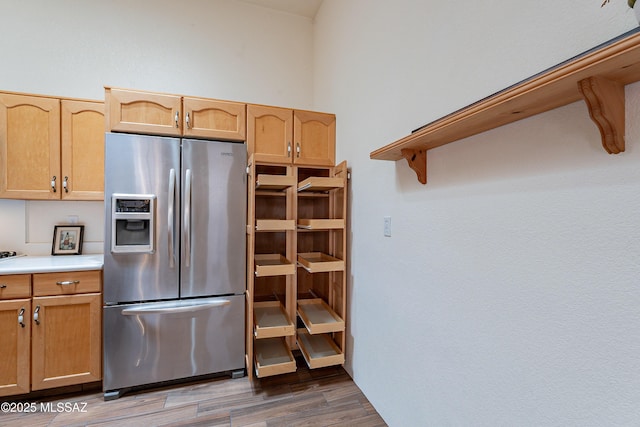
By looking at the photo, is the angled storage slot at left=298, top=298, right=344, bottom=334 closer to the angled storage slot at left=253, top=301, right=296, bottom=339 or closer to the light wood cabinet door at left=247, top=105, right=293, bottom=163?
the angled storage slot at left=253, top=301, right=296, bottom=339

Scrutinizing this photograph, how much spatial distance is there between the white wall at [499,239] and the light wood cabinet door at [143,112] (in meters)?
1.50

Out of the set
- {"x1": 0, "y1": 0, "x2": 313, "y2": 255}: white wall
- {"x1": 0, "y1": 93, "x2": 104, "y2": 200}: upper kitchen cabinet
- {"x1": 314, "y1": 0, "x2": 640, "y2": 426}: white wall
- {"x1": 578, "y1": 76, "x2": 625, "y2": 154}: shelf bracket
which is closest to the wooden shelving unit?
{"x1": 314, "y1": 0, "x2": 640, "y2": 426}: white wall

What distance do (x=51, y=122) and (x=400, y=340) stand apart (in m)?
2.99

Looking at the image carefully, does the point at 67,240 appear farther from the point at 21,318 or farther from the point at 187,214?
the point at 187,214

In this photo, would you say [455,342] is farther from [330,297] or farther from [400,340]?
[330,297]

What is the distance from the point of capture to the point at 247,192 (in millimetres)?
2285

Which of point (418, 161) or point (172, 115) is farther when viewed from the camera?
point (172, 115)

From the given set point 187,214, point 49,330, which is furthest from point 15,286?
point 187,214

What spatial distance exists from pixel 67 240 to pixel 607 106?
3.45m

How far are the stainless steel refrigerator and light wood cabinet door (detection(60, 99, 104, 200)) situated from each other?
47 cm

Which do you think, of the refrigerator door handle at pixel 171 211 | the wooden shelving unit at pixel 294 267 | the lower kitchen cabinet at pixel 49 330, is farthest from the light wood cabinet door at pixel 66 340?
the wooden shelving unit at pixel 294 267

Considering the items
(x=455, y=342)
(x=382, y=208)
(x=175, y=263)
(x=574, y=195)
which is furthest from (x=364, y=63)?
(x=175, y=263)

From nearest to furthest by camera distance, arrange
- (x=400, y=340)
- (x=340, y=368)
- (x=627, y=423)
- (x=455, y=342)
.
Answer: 1. (x=627, y=423)
2. (x=455, y=342)
3. (x=400, y=340)
4. (x=340, y=368)

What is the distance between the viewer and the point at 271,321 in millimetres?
2244
